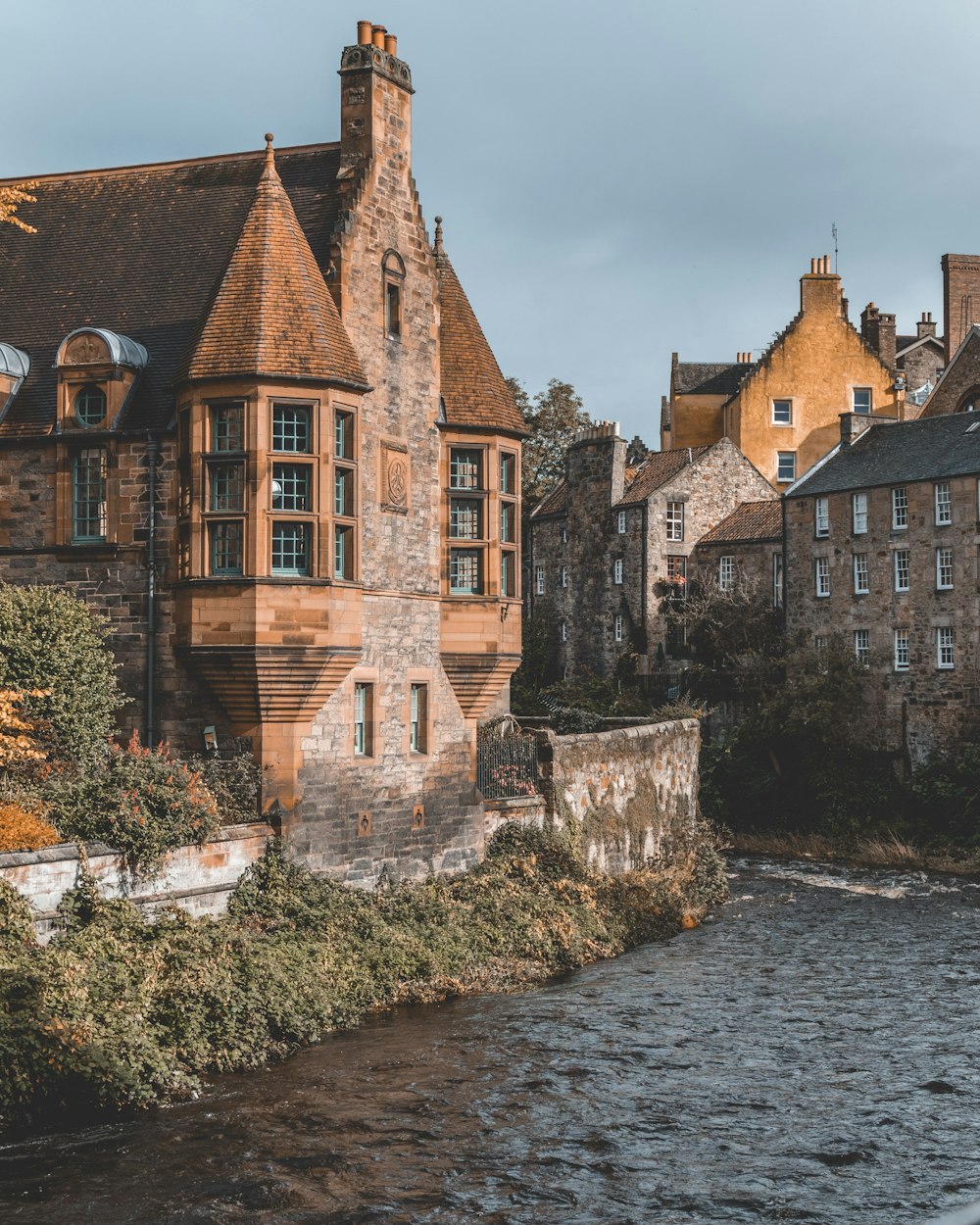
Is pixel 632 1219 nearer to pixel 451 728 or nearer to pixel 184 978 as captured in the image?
pixel 184 978

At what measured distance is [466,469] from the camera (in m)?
26.7

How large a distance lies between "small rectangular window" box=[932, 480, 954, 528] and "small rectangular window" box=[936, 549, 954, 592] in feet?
2.81

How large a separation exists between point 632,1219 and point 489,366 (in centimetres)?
1683

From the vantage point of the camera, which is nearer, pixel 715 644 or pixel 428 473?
pixel 428 473

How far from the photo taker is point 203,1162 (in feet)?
47.8

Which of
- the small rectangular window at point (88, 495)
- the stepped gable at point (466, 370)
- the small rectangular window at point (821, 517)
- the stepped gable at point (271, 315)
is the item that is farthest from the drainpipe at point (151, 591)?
the small rectangular window at point (821, 517)

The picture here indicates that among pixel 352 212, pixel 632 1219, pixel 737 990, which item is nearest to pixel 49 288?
pixel 352 212

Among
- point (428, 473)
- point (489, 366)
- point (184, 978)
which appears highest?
point (489, 366)

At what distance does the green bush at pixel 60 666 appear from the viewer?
21.1 metres

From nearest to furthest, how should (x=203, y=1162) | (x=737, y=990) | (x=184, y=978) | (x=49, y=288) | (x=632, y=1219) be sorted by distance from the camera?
(x=632, y=1219) < (x=203, y=1162) < (x=184, y=978) < (x=737, y=990) < (x=49, y=288)

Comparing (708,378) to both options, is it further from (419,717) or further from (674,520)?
(419,717)

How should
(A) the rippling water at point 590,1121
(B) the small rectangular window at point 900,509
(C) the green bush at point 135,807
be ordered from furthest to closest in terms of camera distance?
(B) the small rectangular window at point 900,509 < (C) the green bush at point 135,807 < (A) the rippling water at point 590,1121

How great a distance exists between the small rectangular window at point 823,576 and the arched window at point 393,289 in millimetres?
28093

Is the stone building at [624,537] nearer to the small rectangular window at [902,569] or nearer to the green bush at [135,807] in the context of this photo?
the small rectangular window at [902,569]
